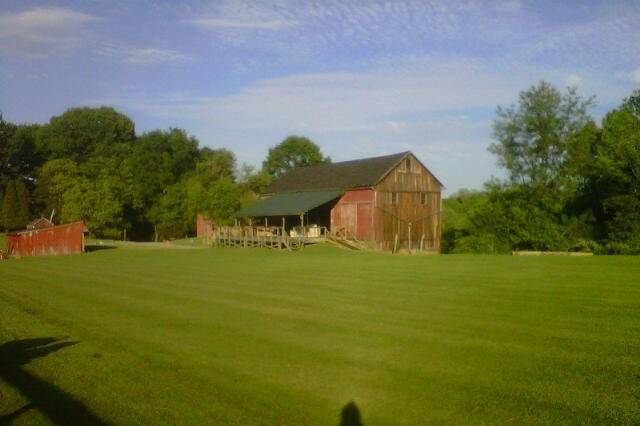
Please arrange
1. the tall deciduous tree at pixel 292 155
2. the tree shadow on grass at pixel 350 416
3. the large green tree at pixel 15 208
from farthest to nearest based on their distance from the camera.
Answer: the tall deciduous tree at pixel 292 155
the large green tree at pixel 15 208
the tree shadow on grass at pixel 350 416

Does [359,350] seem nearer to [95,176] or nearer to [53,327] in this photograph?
[53,327]

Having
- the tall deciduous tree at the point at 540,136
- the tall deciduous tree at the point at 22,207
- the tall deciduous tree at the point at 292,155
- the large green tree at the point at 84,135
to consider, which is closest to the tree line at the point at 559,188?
the tall deciduous tree at the point at 540,136

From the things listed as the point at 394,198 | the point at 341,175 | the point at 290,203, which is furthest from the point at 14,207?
the point at 394,198

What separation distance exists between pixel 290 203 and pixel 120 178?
28020 mm

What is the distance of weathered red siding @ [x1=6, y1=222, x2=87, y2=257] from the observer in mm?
40906

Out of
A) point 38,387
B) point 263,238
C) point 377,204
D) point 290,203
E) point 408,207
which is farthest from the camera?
point 290,203

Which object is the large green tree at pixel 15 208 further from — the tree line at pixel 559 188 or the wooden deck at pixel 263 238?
the tree line at pixel 559 188

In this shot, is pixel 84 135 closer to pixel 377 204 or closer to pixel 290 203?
pixel 290 203

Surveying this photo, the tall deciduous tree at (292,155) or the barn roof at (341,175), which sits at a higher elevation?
the tall deciduous tree at (292,155)

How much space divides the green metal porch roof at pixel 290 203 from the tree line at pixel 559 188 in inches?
474

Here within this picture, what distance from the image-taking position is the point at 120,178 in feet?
224

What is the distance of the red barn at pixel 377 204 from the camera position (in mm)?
46000

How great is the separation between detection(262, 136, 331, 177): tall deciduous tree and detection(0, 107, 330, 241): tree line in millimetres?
152

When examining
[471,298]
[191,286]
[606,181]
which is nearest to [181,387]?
[471,298]
